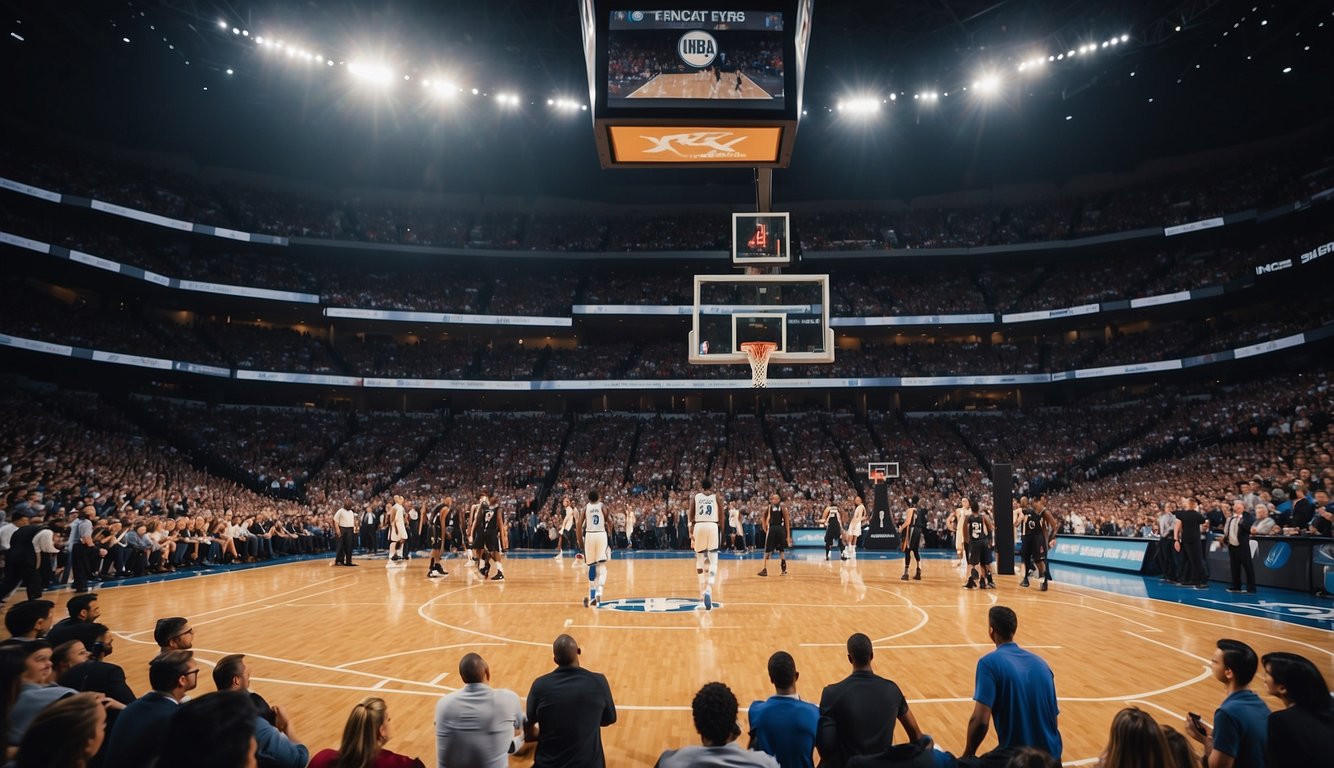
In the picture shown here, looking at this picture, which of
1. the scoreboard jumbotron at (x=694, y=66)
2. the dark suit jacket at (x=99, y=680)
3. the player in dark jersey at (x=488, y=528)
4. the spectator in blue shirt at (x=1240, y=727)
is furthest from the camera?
the player in dark jersey at (x=488, y=528)

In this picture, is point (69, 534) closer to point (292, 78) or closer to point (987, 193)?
point (292, 78)

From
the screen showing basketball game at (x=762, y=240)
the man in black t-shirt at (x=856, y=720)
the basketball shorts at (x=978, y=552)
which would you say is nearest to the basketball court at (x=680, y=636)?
the basketball shorts at (x=978, y=552)

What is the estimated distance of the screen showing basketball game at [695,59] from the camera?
9.58 meters

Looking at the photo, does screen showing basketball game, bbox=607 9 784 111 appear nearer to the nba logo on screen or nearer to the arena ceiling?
the nba logo on screen

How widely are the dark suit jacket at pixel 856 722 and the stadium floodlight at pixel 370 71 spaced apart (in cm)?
3154

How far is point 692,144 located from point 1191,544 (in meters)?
15.1

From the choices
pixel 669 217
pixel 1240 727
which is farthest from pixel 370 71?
pixel 1240 727

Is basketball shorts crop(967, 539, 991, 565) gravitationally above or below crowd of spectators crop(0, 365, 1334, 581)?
below

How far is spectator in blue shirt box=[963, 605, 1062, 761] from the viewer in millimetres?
4383

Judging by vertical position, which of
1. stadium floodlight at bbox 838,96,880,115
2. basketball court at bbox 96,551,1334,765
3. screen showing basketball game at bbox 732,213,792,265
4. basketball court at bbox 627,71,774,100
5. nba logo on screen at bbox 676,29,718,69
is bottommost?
basketball court at bbox 96,551,1334,765

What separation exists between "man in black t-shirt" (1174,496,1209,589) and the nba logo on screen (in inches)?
563

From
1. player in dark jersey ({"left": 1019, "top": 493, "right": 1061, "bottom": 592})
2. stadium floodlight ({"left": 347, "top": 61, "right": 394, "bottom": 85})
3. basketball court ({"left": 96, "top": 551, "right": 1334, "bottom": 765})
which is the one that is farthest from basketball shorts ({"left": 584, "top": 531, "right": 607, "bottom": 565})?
stadium floodlight ({"left": 347, "top": 61, "right": 394, "bottom": 85})

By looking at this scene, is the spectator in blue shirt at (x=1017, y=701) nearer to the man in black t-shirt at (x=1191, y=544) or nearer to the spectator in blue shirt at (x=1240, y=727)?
the spectator in blue shirt at (x=1240, y=727)

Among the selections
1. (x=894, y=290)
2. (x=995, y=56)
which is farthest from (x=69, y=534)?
(x=894, y=290)
